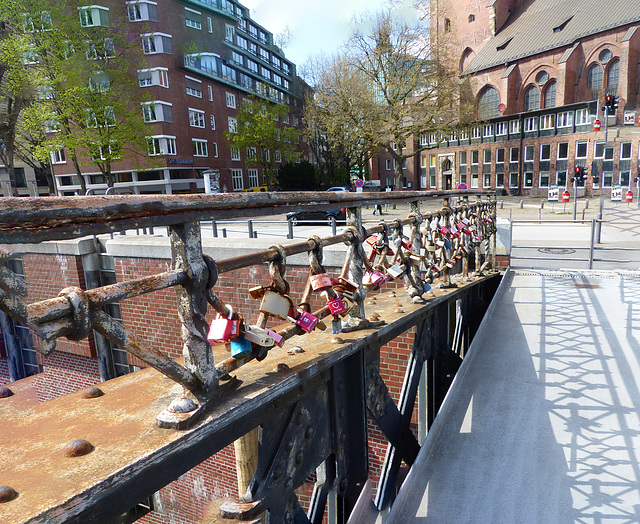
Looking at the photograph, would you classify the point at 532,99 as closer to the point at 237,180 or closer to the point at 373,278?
the point at 237,180

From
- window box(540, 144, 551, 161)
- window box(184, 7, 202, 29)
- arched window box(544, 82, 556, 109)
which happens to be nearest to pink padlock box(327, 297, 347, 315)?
window box(184, 7, 202, 29)

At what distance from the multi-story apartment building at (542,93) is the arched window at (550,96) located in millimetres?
96

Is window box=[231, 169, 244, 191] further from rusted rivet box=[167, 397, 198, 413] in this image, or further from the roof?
rusted rivet box=[167, 397, 198, 413]

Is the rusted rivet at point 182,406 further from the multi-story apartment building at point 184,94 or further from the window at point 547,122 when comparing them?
the window at point 547,122

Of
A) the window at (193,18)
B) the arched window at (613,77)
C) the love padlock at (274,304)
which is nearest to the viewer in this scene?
the love padlock at (274,304)

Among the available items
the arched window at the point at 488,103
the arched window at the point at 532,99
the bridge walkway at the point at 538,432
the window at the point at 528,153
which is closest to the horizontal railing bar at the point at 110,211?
the bridge walkway at the point at 538,432

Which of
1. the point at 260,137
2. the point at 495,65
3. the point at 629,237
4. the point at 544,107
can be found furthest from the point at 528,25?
the point at 629,237

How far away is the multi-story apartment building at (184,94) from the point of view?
1363 inches

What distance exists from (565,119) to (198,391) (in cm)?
4831

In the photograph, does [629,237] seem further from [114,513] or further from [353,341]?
[114,513]

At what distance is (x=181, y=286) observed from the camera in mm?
1380

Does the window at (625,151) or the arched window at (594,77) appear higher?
the arched window at (594,77)

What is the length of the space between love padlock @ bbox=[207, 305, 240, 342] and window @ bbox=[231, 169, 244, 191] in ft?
144

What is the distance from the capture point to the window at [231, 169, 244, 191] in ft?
145
